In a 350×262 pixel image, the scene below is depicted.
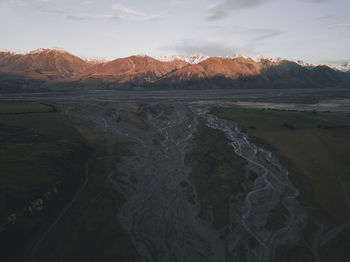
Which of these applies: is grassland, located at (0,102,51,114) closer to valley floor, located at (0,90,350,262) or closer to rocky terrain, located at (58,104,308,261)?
valley floor, located at (0,90,350,262)

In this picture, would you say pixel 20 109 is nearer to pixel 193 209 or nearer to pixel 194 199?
pixel 194 199

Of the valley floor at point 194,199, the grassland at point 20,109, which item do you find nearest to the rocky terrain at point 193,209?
the valley floor at point 194,199

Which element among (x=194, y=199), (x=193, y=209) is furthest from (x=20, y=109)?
(x=193, y=209)

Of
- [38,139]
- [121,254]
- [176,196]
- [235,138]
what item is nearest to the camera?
[121,254]

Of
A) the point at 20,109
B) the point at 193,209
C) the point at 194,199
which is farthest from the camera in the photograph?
the point at 20,109

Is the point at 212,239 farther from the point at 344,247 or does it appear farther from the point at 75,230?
the point at 75,230

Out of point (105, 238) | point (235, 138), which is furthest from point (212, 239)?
point (235, 138)

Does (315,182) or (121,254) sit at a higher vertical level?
(315,182)

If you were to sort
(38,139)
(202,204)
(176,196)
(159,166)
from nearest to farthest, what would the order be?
(202,204), (176,196), (159,166), (38,139)

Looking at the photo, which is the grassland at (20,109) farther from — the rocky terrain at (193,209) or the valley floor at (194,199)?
the rocky terrain at (193,209)

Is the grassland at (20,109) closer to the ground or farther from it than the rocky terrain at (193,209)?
farther from it

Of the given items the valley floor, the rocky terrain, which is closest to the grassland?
the valley floor
